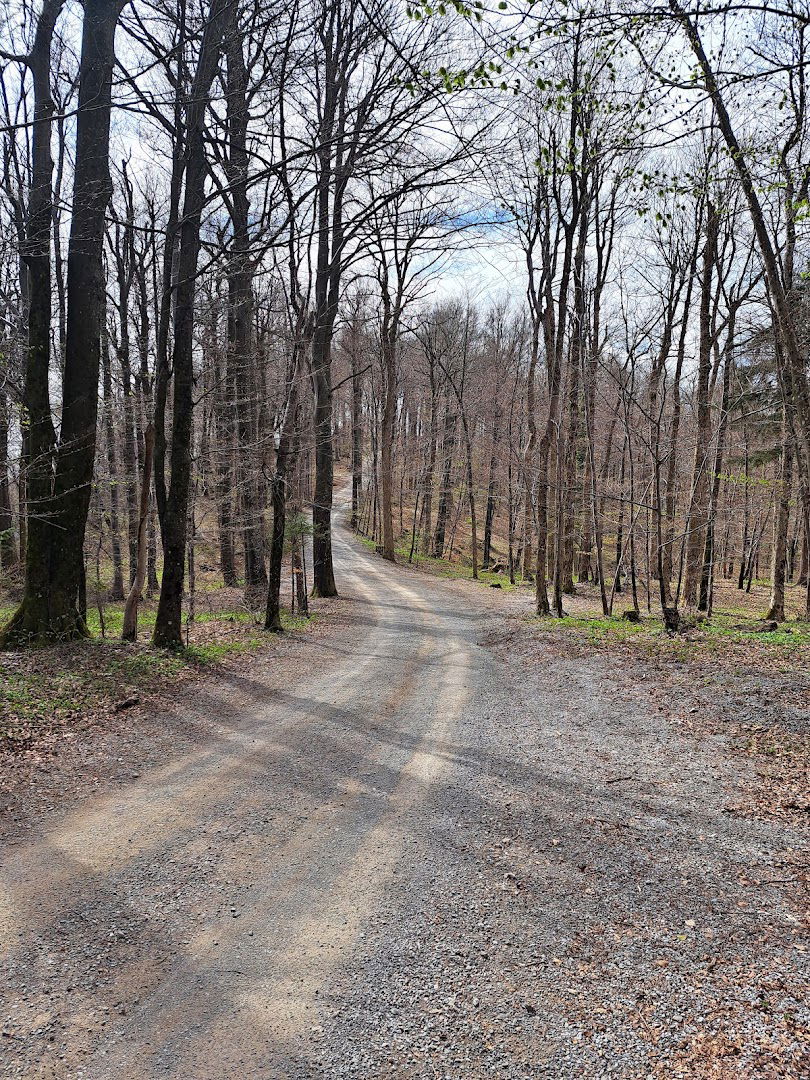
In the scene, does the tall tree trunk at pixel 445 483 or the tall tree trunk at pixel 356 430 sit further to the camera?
the tall tree trunk at pixel 356 430

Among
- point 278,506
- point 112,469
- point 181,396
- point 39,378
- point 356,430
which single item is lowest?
point 278,506

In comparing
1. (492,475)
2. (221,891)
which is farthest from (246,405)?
(492,475)

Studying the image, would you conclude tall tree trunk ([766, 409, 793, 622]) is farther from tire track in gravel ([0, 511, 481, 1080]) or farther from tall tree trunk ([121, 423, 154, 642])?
tall tree trunk ([121, 423, 154, 642])

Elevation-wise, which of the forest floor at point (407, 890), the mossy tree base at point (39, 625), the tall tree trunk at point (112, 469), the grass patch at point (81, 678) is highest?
the tall tree trunk at point (112, 469)

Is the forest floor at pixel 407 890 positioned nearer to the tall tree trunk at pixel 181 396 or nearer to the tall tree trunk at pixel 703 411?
the tall tree trunk at pixel 181 396

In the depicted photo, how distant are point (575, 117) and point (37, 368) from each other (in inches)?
439

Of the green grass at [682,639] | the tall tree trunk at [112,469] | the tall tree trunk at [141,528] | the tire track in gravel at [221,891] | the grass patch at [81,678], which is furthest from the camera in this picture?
the tall tree trunk at [112,469]

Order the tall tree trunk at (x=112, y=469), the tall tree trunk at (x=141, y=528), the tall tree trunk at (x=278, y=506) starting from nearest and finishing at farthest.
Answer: the tall tree trunk at (x=141, y=528)
the tall tree trunk at (x=278, y=506)
the tall tree trunk at (x=112, y=469)

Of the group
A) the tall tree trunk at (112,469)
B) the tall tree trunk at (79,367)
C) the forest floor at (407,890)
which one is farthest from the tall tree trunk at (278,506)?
the tall tree trunk at (112,469)

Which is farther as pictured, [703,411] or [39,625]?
[703,411]

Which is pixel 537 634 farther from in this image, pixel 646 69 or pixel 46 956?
pixel 46 956

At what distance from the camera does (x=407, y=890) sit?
3.81 meters

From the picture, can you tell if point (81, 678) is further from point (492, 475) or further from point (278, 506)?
point (492, 475)

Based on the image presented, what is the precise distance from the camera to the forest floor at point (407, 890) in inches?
105
